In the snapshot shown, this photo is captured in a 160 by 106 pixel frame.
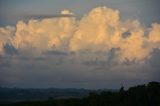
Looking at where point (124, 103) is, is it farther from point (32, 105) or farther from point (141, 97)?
point (32, 105)

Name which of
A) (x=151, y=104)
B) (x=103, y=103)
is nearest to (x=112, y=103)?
(x=103, y=103)

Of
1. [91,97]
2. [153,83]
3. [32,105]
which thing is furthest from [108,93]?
[32,105]

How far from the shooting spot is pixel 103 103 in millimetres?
123625

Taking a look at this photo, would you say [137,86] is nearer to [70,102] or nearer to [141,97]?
[141,97]

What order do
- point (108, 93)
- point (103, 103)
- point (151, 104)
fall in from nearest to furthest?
point (151, 104), point (103, 103), point (108, 93)

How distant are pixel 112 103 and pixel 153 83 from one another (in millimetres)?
13771

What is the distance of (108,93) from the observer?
13375cm

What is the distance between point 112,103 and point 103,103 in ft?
9.45

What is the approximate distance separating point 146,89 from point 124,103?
26.5 ft

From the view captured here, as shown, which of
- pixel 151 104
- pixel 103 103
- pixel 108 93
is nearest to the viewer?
pixel 151 104

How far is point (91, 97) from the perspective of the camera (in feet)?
429

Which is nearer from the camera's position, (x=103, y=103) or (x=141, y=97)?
(x=141, y=97)

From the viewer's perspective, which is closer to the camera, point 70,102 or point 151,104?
point 151,104

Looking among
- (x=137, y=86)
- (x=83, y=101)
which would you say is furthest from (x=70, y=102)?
(x=137, y=86)
